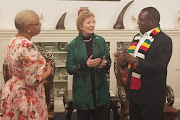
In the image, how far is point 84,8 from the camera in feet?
18.0

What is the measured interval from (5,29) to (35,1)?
31.9 inches

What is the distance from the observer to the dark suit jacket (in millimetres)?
2670

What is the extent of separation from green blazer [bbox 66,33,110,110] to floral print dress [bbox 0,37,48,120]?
0.62 meters

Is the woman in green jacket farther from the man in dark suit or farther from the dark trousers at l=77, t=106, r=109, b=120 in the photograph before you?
the man in dark suit

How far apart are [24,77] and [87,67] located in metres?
0.80

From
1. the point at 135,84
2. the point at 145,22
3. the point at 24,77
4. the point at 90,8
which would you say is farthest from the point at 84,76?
the point at 90,8

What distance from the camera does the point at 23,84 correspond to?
2.63m

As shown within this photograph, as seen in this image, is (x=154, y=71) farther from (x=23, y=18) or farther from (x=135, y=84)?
(x=23, y=18)

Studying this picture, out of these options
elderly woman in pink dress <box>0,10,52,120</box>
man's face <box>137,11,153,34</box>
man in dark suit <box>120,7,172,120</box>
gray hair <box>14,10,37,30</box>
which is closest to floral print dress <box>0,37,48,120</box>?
elderly woman in pink dress <box>0,10,52,120</box>

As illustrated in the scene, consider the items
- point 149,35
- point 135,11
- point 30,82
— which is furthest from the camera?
point 135,11

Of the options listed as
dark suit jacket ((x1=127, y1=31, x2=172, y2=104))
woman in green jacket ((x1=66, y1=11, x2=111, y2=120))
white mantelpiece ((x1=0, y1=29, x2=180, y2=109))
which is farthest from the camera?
white mantelpiece ((x1=0, y1=29, x2=180, y2=109))

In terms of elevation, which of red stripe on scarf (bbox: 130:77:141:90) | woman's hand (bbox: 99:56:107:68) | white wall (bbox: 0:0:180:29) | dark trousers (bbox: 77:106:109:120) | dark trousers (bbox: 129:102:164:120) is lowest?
dark trousers (bbox: 77:106:109:120)

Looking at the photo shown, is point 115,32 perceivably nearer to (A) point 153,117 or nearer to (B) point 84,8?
(B) point 84,8

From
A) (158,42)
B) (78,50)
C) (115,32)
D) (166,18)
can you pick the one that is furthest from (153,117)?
(166,18)
